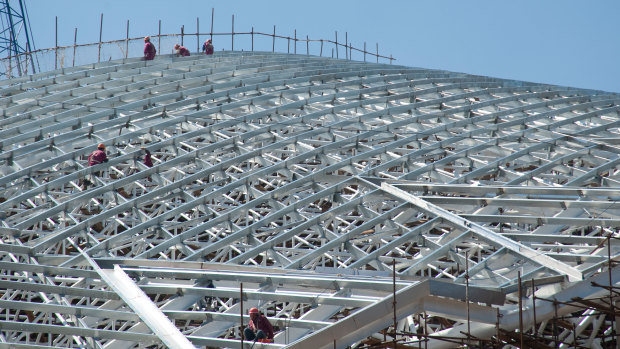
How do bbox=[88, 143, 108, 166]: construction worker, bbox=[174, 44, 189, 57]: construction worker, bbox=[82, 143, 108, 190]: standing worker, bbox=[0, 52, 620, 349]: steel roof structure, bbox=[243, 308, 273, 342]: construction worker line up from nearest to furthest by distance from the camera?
bbox=[243, 308, 273, 342]: construction worker < bbox=[0, 52, 620, 349]: steel roof structure < bbox=[82, 143, 108, 190]: standing worker < bbox=[88, 143, 108, 166]: construction worker < bbox=[174, 44, 189, 57]: construction worker

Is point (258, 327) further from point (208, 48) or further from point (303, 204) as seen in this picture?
point (208, 48)

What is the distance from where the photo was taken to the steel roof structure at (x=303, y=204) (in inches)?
870

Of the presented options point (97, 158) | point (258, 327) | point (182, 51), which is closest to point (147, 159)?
point (97, 158)

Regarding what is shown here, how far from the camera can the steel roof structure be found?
870 inches

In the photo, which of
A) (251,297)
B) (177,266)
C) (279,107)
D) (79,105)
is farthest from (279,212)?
(79,105)

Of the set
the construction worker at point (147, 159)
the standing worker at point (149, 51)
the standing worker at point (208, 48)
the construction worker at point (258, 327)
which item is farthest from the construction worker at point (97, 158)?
the standing worker at point (208, 48)

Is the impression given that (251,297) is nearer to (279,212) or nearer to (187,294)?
(187,294)

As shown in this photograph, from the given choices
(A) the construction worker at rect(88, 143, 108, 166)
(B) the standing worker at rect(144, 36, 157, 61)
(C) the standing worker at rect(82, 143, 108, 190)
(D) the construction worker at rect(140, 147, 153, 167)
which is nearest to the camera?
(C) the standing worker at rect(82, 143, 108, 190)

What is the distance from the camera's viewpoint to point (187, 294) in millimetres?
23094

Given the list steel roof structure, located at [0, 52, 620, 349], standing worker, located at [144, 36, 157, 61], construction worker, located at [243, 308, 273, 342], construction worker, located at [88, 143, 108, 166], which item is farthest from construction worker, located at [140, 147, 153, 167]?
standing worker, located at [144, 36, 157, 61]

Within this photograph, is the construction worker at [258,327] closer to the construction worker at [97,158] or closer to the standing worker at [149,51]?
the construction worker at [97,158]

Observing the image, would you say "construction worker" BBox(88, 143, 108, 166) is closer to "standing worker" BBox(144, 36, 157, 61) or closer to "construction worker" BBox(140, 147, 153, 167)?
"construction worker" BBox(140, 147, 153, 167)

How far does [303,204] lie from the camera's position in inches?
1145

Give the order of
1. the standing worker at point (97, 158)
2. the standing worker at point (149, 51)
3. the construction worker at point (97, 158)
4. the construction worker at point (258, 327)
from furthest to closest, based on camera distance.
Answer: the standing worker at point (149, 51)
the construction worker at point (97, 158)
the standing worker at point (97, 158)
the construction worker at point (258, 327)
